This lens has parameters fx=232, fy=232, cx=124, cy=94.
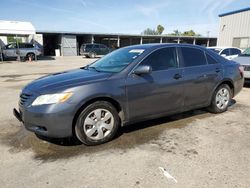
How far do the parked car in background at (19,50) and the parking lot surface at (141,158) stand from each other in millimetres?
21726

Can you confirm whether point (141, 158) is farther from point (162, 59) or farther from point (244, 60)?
point (244, 60)

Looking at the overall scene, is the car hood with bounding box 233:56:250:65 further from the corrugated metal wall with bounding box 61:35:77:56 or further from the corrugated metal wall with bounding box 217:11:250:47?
the corrugated metal wall with bounding box 61:35:77:56

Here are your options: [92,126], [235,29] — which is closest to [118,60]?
[92,126]

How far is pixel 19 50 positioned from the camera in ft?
79.0

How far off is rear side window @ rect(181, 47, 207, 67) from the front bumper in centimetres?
248

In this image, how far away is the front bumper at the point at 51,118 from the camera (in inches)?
131

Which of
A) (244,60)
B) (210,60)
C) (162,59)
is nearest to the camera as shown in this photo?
(162,59)

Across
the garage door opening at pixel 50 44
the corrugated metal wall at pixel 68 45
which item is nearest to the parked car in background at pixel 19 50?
the corrugated metal wall at pixel 68 45

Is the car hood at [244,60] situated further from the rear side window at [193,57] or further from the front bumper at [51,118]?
the front bumper at [51,118]

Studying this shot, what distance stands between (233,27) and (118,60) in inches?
771

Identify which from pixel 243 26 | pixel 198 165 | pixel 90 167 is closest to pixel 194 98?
pixel 198 165

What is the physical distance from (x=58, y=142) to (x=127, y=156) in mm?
1229

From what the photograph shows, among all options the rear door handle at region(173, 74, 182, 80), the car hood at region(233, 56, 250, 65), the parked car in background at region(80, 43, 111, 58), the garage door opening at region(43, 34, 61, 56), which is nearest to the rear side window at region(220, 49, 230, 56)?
the car hood at region(233, 56, 250, 65)

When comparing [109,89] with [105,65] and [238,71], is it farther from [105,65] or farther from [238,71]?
[238,71]
